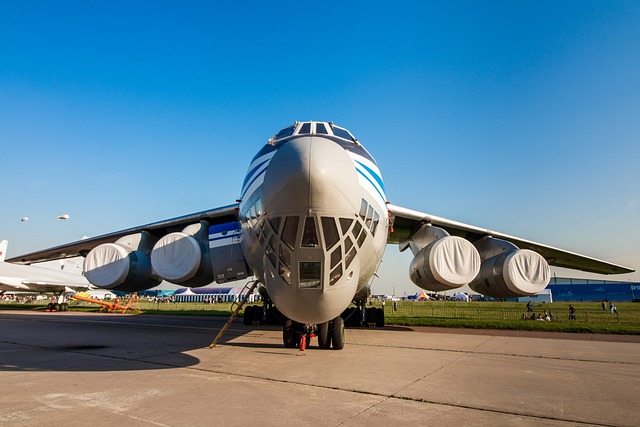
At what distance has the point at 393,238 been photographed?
45.4 feet

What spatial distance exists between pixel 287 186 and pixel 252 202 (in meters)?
1.29

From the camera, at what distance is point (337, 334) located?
864 centimetres

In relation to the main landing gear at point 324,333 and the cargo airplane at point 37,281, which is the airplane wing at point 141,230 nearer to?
the main landing gear at point 324,333

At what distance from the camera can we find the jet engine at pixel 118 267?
375 inches

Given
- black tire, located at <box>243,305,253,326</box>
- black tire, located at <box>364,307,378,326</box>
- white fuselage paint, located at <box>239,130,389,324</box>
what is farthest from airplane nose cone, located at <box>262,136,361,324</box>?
black tire, located at <box>243,305,253,326</box>

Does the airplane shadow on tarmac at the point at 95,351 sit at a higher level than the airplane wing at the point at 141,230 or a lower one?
A: lower

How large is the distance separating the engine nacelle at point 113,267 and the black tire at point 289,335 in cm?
418

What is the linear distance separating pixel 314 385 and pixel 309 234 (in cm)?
213

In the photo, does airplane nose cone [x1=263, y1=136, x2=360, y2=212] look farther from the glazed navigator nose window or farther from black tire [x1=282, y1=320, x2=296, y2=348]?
black tire [x1=282, y1=320, x2=296, y2=348]

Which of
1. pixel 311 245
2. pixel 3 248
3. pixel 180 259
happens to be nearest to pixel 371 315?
pixel 180 259

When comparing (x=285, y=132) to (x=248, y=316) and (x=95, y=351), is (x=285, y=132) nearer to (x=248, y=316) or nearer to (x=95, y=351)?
(x=95, y=351)

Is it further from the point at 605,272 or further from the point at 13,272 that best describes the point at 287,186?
the point at 13,272

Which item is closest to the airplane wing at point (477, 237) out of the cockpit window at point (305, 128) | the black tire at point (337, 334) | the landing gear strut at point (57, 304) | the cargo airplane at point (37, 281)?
the black tire at point (337, 334)

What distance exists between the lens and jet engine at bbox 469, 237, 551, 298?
9609 millimetres
